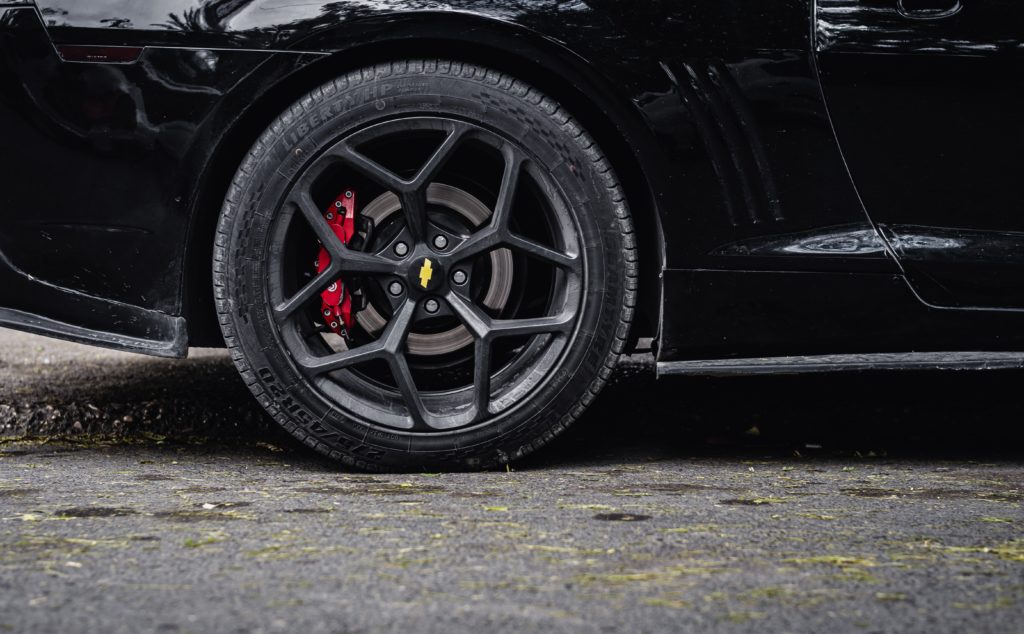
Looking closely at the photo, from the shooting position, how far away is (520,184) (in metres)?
2.34

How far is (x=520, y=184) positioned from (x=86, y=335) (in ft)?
3.26

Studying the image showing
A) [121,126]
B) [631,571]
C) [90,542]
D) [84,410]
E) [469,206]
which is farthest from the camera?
[84,410]

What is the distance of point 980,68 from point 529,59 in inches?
37.0

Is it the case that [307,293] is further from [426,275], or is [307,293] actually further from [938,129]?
[938,129]

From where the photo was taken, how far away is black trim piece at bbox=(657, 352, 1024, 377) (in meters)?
2.28

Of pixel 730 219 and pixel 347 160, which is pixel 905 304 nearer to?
pixel 730 219

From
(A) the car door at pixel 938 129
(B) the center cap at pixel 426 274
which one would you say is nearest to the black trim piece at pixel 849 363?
(A) the car door at pixel 938 129

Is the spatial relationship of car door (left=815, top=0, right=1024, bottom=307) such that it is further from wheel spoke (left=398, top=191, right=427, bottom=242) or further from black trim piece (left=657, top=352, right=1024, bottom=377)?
wheel spoke (left=398, top=191, right=427, bottom=242)

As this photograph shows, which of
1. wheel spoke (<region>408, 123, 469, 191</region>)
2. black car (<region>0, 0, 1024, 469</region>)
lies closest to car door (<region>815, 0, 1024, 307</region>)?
black car (<region>0, 0, 1024, 469</region>)

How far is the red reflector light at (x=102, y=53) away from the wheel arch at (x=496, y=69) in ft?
0.79

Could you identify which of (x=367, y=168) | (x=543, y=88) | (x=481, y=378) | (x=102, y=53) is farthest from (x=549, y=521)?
(x=102, y=53)

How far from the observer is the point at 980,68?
217 centimetres

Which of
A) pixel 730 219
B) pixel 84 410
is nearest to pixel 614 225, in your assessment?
pixel 730 219

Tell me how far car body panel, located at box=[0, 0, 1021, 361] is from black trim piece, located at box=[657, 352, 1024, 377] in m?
0.04
